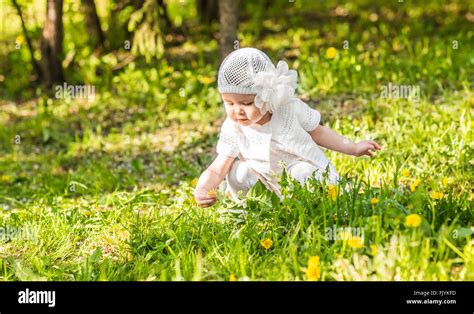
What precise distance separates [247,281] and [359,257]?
0.50m

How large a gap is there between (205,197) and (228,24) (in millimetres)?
3059

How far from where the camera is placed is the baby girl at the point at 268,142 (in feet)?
12.2

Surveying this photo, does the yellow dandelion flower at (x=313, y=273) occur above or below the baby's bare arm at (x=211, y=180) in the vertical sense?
below

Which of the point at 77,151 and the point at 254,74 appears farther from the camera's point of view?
the point at 77,151

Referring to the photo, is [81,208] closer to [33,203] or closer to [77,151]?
[33,203]

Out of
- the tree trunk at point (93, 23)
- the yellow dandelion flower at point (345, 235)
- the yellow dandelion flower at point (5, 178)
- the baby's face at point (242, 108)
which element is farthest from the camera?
the tree trunk at point (93, 23)

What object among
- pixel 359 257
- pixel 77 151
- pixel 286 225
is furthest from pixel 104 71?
pixel 359 257

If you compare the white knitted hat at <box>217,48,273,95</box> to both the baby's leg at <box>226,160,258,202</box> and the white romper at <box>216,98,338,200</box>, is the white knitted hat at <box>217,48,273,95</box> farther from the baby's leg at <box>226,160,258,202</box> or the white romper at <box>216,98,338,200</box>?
the baby's leg at <box>226,160,258,202</box>

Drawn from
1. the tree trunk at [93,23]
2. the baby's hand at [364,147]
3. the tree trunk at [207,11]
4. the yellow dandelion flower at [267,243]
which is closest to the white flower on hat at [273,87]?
the baby's hand at [364,147]

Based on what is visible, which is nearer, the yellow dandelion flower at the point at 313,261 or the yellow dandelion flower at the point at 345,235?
the yellow dandelion flower at the point at 313,261

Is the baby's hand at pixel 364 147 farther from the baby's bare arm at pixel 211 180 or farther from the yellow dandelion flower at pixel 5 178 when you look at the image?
the yellow dandelion flower at pixel 5 178

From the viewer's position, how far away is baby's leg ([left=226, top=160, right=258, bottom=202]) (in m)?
3.99

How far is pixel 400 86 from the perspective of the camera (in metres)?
5.86
